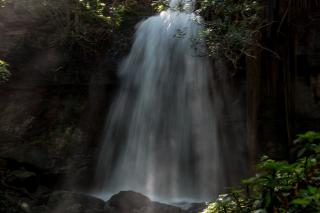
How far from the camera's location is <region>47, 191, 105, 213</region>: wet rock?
7.89 meters

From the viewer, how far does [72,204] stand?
7.95 m

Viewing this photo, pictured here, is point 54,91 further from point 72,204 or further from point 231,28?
point 231,28

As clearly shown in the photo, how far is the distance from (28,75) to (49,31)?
1689 mm

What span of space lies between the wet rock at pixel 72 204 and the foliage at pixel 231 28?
Result: 3.86m

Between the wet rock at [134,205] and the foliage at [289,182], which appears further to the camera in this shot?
the wet rock at [134,205]

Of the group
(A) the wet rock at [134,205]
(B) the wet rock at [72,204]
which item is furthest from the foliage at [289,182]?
(B) the wet rock at [72,204]

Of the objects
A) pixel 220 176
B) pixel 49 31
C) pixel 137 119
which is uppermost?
pixel 49 31

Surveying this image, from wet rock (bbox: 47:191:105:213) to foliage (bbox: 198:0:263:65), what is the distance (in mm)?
3859

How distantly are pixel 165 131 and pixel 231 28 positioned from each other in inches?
173

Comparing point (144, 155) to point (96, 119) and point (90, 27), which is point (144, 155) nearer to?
point (96, 119)

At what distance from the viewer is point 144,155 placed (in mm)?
11078

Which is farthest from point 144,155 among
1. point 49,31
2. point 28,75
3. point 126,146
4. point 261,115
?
point 49,31

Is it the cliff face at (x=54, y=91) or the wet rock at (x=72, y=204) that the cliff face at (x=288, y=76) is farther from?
the cliff face at (x=54, y=91)

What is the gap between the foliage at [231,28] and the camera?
7445mm
